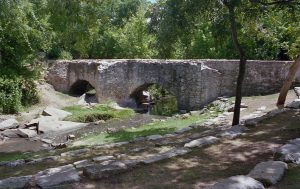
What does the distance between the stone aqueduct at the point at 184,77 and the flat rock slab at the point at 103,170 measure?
51.8 ft

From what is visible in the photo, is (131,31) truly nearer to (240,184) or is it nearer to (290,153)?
(290,153)

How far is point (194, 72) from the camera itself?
22.8 m

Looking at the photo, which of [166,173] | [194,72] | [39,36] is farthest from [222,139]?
[39,36]

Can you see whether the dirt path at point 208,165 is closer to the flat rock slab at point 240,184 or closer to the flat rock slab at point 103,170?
the flat rock slab at point 103,170

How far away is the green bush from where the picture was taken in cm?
2133

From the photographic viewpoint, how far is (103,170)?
698cm

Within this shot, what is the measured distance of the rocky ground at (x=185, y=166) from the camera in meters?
6.51

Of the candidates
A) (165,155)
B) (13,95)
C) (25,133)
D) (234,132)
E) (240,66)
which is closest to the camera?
(165,155)

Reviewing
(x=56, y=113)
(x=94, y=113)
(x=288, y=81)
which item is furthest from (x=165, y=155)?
(x=56, y=113)

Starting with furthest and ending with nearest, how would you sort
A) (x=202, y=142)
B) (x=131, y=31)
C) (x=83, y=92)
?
(x=131, y=31), (x=83, y=92), (x=202, y=142)

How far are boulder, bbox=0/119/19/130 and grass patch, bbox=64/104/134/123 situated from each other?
252cm

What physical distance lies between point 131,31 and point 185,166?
29.6 metres

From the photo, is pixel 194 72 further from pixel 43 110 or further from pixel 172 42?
pixel 172 42

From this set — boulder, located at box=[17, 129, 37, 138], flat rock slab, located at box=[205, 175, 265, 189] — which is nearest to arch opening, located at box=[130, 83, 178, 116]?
boulder, located at box=[17, 129, 37, 138]
